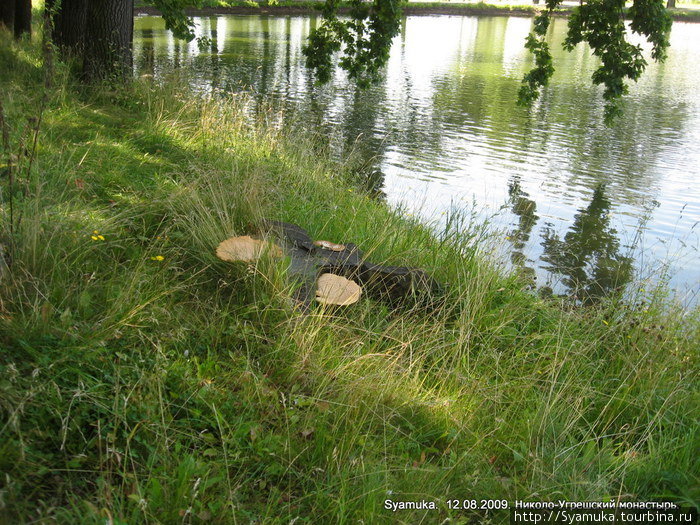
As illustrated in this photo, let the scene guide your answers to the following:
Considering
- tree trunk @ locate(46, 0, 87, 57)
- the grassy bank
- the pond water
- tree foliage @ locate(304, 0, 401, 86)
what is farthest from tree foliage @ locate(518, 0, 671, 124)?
tree trunk @ locate(46, 0, 87, 57)

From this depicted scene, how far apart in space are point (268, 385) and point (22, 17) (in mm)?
14346

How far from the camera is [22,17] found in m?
14.0

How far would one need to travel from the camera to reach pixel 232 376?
126 inches

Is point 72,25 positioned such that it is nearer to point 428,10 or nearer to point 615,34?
point 615,34

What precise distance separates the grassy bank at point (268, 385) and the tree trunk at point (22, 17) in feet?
33.1

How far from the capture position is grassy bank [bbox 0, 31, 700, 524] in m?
2.43

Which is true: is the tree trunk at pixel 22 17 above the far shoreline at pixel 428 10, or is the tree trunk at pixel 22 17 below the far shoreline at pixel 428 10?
below

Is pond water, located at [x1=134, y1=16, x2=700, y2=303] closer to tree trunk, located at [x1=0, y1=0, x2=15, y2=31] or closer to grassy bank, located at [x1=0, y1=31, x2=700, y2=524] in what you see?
grassy bank, located at [x1=0, y1=31, x2=700, y2=524]

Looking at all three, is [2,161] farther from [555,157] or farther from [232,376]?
[555,157]

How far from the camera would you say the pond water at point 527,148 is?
8320mm

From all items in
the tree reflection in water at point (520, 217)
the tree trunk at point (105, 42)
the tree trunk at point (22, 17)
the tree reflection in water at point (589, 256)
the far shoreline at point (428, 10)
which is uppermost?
the far shoreline at point (428, 10)

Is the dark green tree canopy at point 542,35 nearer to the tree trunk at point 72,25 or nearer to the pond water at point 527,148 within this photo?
the tree trunk at point 72,25

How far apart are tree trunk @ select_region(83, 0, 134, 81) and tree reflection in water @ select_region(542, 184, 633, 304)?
712 centimetres

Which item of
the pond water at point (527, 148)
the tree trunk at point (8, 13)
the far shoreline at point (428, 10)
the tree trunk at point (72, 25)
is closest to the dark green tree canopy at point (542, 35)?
the tree trunk at point (72, 25)
